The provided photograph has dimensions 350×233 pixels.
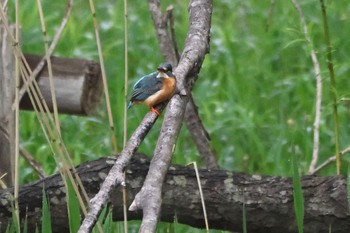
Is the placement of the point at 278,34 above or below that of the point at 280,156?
above

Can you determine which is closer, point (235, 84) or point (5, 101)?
point (5, 101)

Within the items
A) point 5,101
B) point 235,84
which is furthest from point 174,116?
point 235,84

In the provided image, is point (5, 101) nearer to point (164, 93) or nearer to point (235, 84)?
point (164, 93)

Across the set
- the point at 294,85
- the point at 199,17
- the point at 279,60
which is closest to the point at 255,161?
the point at 294,85

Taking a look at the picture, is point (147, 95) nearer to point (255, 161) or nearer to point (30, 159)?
point (30, 159)

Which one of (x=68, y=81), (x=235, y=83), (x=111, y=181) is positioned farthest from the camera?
(x=235, y=83)

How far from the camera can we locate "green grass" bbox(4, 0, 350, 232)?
5.03 m

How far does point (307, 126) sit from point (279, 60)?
1.05 metres

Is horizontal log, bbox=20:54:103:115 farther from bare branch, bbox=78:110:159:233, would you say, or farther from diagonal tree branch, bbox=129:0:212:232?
bare branch, bbox=78:110:159:233

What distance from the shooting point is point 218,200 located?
10.7 ft

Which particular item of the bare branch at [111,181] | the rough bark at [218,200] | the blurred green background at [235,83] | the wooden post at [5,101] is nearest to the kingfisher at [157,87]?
the bare branch at [111,181]

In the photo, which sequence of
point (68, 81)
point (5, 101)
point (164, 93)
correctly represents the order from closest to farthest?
point (164, 93), point (5, 101), point (68, 81)

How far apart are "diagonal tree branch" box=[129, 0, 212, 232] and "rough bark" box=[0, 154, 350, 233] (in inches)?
24.0

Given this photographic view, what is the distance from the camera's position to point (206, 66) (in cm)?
585
